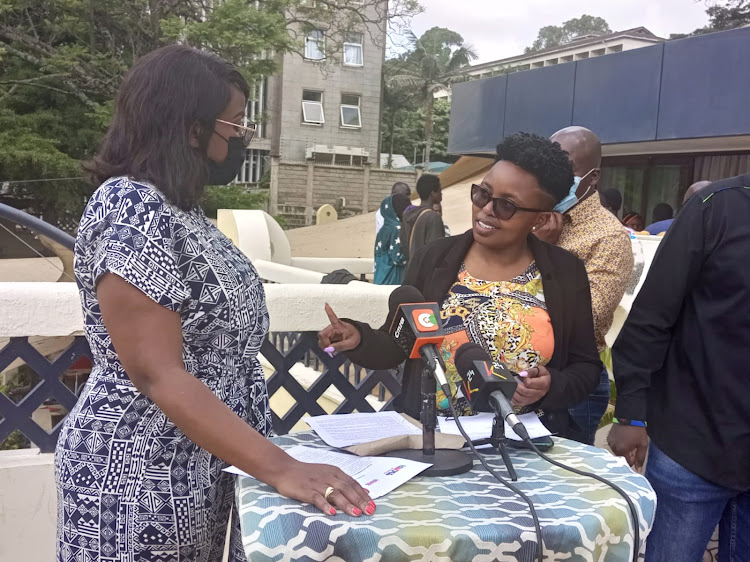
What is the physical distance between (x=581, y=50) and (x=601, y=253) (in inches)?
1765

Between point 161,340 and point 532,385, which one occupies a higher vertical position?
point 161,340

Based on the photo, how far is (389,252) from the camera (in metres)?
A: 8.01

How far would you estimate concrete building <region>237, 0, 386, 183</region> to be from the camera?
108 feet

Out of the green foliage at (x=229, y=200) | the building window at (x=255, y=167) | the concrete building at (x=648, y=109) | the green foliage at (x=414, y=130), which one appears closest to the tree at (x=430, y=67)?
the green foliage at (x=414, y=130)

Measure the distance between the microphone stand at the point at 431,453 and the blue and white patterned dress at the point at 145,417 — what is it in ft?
1.47

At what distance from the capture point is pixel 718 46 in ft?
37.1

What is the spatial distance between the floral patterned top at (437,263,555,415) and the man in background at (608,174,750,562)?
273 millimetres

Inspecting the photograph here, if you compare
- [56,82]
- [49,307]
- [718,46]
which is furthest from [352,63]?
[49,307]

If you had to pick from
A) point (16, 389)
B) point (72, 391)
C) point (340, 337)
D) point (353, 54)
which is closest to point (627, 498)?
point (340, 337)

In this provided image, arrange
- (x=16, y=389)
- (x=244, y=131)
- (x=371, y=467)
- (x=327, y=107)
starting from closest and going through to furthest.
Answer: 1. (x=371, y=467)
2. (x=244, y=131)
3. (x=16, y=389)
4. (x=327, y=107)

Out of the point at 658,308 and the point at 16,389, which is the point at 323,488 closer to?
the point at 658,308

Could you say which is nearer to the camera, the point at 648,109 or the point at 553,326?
the point at 553,326

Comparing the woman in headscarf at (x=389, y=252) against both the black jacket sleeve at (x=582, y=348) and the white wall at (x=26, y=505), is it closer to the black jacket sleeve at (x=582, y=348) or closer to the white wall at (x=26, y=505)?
the white wall at (x=26, y=505)

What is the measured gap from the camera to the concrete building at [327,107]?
32875 mm
